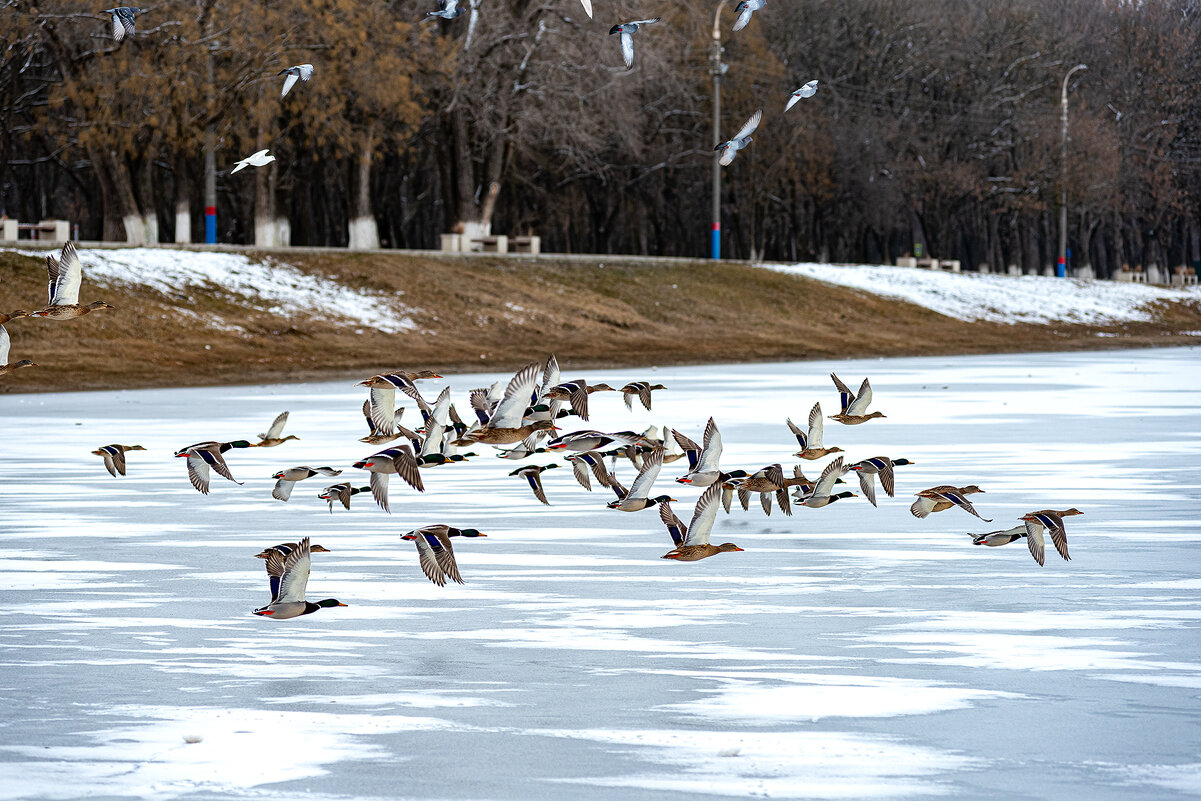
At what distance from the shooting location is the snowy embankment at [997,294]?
54.0 m

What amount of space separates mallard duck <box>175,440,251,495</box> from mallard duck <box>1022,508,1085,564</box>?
4.94 metres

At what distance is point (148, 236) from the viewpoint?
144 ft

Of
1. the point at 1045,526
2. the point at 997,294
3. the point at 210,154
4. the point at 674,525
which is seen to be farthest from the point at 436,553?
the point at 997,294

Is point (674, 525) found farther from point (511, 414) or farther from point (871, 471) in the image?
point (871, 471)

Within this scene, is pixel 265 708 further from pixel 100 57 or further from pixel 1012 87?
pixel 1012 87

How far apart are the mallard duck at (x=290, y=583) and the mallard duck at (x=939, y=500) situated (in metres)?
4.09

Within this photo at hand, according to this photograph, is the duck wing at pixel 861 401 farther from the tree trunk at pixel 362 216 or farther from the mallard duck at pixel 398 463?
the tree trunk at pixel 362 216

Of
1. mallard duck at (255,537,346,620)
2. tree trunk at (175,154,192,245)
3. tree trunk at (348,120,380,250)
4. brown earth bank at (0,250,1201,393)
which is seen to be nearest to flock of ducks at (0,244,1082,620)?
mallard duck at (255,537,346,620)

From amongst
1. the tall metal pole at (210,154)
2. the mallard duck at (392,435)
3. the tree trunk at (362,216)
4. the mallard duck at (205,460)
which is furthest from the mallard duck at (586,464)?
the tree trunk at (362,216)

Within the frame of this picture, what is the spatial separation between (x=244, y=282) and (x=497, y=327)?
5364mm

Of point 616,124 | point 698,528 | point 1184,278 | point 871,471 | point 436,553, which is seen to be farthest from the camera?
point 1184,278

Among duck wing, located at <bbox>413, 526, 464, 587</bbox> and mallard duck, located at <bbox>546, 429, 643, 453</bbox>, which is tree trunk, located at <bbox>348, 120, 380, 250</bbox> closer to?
mallard duck, located at <bbox>546, 429, 643, 453</bbox>

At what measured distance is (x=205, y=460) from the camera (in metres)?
12.3

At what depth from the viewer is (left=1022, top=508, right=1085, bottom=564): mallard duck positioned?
32.2 ft
